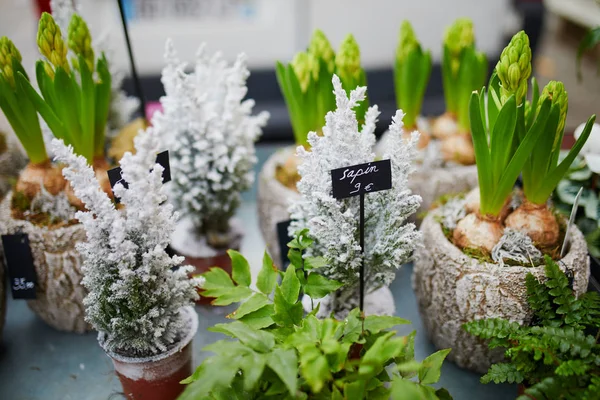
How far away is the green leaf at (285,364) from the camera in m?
0.91

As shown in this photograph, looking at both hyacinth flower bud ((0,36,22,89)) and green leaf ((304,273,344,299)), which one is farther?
hyacinth flower bud ((0,36,22,89))

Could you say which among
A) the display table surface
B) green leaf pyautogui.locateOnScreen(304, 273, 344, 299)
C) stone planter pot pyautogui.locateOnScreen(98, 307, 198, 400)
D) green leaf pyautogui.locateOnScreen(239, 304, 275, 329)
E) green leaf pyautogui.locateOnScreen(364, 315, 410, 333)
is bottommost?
the display table surface

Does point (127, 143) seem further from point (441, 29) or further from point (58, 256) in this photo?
point (441, 29)

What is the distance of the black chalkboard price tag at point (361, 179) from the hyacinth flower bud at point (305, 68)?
0.57 meters

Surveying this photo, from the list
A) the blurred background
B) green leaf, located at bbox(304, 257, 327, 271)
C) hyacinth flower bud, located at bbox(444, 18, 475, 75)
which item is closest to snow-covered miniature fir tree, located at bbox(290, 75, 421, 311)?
green leaf, located at bbox(304, 257, 327, 271)

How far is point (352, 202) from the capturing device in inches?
50.5

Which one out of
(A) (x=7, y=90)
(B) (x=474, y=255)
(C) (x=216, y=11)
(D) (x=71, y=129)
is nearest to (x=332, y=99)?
(B) (x=474, y=255)

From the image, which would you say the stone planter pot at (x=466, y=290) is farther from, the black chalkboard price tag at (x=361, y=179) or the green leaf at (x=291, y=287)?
the green leaf at (x=291, y=287)

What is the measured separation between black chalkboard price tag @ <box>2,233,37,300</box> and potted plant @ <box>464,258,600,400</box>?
116 cm

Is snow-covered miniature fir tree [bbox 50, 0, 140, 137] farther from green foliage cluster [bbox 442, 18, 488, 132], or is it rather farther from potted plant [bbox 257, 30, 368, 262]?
green foliage cluster [bbox 442, 18, 488, 132]

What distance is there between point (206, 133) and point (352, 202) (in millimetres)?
557

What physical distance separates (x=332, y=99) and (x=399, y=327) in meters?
0.74

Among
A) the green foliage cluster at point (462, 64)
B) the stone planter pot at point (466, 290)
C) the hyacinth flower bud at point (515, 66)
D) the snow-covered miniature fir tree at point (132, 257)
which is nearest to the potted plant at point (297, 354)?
the snow-covered miniature fir tree at point (132, 257)

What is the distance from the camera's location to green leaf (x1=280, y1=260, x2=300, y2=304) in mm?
1132
